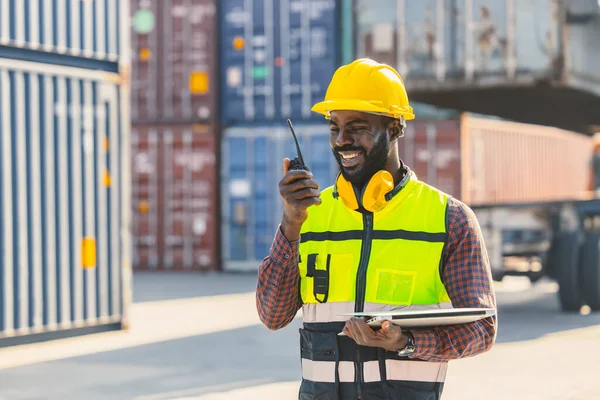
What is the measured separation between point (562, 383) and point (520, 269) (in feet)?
16.7

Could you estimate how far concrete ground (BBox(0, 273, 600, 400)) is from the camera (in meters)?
8.26

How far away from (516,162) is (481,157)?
6.20 ft

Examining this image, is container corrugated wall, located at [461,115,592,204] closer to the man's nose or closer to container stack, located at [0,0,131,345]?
container stack, located at [0,0,131,345]

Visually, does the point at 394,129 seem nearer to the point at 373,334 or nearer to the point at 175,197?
the point at 373,334

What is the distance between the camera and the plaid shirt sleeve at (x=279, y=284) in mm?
2781

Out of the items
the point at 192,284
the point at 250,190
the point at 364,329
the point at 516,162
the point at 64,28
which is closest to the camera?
the point at 364,329

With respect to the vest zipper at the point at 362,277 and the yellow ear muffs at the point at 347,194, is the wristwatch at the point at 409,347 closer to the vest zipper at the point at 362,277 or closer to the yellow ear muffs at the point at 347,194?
the vest zipper at the point at 362,277

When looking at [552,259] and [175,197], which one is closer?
[552,259]

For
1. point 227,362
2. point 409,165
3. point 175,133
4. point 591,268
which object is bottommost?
point 227,362

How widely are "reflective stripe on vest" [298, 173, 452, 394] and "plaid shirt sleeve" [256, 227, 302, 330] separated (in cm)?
6

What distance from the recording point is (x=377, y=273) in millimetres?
2801

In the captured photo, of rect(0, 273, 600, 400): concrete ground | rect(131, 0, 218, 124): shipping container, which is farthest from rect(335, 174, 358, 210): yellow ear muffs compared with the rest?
rect(131, 0, 218, 124): shipping container

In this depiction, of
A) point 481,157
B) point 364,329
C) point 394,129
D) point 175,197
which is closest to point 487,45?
point 481,157

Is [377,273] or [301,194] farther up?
[301,194]
